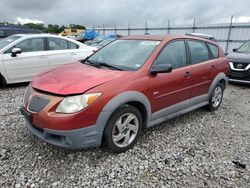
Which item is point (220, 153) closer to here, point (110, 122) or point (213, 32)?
point (110, 122)

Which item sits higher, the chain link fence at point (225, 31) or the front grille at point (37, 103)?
the chain link fence at point (225, 31)

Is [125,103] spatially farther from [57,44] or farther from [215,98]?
[57,44]

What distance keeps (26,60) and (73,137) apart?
4.32 meters

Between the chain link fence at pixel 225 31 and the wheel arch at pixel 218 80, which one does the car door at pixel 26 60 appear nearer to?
the wheel arch at pixel 218 80

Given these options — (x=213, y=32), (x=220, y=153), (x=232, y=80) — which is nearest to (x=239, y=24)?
(x=213, y=32)

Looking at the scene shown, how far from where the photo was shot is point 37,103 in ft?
8.59

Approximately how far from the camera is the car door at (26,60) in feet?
19.0

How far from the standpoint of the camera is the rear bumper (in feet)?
8.14

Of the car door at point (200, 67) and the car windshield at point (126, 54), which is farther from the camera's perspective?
the car door at point (200, 67)

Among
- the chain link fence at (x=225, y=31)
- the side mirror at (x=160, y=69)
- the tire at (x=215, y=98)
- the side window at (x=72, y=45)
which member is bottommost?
the tire at (x=215, y=98)

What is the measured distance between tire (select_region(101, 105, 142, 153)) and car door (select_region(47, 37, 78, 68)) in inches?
166

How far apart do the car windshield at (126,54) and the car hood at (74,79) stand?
0.27 m

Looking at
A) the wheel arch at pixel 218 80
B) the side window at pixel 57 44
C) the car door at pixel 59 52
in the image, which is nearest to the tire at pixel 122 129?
the wheel arch at pixel 218 80

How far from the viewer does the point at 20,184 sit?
2.37 meters
